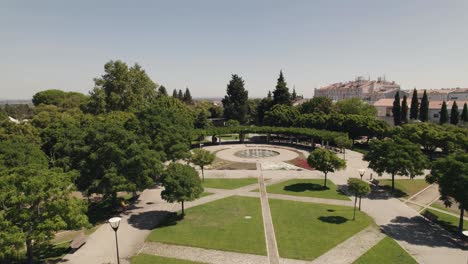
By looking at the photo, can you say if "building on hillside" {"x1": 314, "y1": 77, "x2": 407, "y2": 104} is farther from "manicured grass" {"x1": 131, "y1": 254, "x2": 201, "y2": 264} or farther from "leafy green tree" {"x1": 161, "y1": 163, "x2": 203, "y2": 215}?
"manicured grass" {"x1": 131, "y1": 254, "x2": 201, "y2": 264}

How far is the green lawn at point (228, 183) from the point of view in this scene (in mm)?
39375

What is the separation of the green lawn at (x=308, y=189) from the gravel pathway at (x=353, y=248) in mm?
9345

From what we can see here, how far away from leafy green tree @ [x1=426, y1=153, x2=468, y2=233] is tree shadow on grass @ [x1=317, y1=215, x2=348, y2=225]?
340 inches

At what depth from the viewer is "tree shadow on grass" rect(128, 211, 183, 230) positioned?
28.0 m

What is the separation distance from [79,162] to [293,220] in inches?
860

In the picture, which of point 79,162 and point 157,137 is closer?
point 79,162

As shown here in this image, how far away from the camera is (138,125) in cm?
4028

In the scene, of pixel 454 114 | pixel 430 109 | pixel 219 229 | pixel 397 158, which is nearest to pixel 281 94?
pixel 454 114

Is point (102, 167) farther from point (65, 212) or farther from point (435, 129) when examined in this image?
point (435, 129)

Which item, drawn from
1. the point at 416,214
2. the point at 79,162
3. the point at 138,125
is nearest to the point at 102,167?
the point at 79,162

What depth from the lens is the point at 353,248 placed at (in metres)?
23.3

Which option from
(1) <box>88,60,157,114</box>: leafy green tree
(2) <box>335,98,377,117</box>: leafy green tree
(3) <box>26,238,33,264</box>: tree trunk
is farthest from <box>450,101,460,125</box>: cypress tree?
(3) <box>26,238,33,264</box>: tree trunk

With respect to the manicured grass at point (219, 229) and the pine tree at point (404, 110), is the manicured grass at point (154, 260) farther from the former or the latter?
the pine tree at point (404, 110)

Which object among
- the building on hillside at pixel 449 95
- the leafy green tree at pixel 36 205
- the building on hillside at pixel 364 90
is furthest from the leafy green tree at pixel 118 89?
the building on hillside at pixel 364 90
